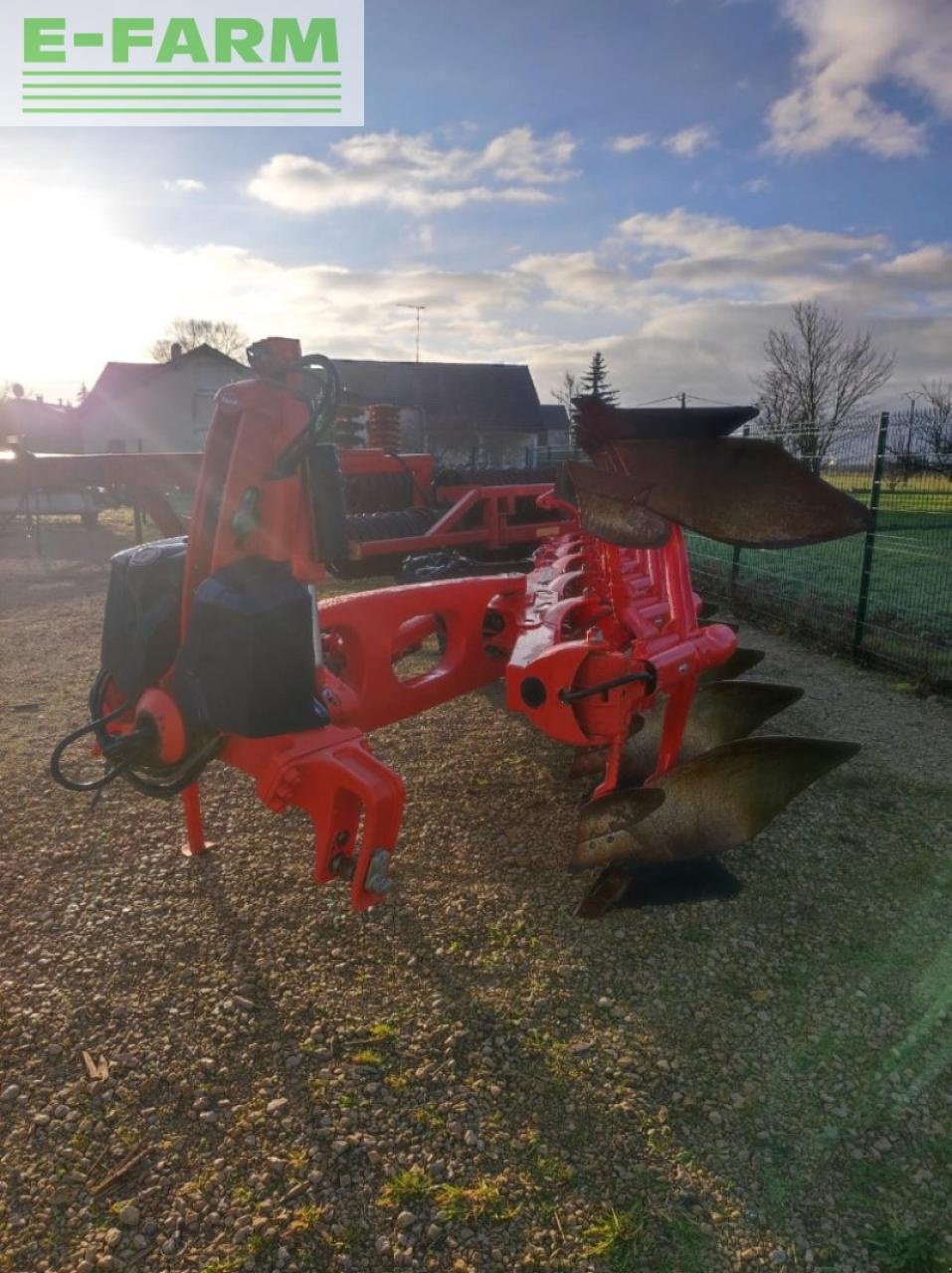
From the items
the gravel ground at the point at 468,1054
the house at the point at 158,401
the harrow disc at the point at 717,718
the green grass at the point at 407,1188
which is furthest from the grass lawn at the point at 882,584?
the house at the point at 158,401

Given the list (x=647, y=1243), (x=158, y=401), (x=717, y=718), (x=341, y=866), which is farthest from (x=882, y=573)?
(x=158, y=401)

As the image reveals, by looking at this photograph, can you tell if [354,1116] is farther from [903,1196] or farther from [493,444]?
[493,444]

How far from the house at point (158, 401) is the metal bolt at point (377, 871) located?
3395cm

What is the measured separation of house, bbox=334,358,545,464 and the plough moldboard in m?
30.2

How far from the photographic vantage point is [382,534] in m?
8.21

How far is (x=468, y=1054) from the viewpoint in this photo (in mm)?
2688

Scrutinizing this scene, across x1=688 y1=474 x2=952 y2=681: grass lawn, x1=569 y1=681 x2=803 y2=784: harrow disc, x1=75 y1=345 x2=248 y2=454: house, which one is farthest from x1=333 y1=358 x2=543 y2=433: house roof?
x1=569 y1=681 x2=803 y2=784: harrow disc

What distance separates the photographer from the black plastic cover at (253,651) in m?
2.78

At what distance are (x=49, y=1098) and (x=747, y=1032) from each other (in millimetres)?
2069

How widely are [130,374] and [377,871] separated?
125 ft

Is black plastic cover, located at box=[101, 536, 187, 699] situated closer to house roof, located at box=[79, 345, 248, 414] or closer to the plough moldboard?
the plough moldboard

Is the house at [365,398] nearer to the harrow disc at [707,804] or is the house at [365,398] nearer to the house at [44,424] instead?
the house at [44,424]

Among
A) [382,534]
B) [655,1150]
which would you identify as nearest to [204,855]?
[655,1150]

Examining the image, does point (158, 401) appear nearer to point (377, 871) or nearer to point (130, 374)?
point (130, 374)
